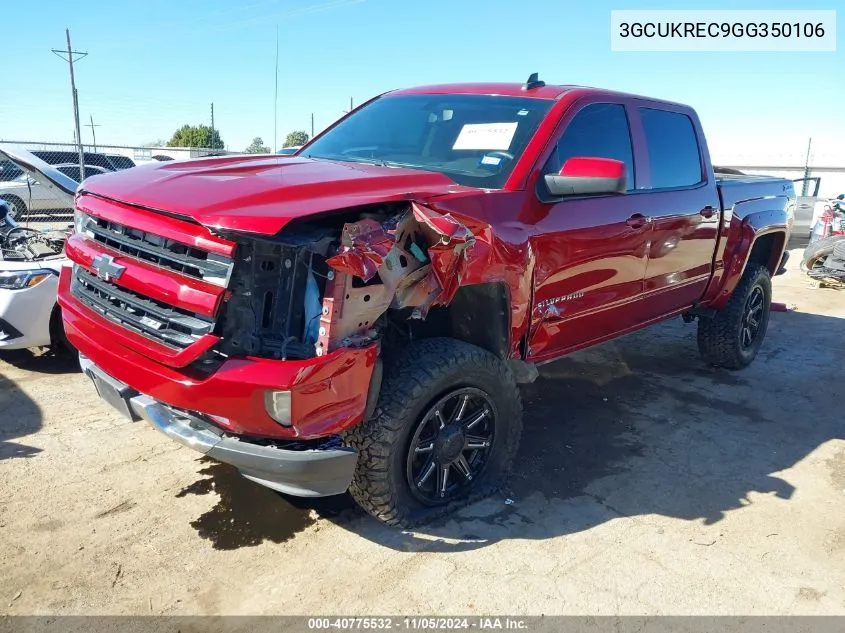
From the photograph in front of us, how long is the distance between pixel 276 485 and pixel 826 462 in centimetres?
340

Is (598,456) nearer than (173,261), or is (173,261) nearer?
(173,261)

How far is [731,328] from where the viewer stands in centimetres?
545

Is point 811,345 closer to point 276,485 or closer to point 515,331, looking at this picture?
point 515,331

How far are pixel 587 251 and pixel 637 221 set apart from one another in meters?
0.56

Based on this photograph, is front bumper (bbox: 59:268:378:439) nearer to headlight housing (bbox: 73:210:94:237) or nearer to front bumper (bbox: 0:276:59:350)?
headlight housing (bbox: 73:210:94:237)

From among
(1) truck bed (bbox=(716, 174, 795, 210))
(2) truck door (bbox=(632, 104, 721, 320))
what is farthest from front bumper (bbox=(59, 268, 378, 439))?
(1) truck bed (bbox=(716, 174, 795, 210))

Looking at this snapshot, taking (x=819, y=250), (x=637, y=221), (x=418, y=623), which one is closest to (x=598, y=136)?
(x=637, y=221)

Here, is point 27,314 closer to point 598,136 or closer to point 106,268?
point 106,268

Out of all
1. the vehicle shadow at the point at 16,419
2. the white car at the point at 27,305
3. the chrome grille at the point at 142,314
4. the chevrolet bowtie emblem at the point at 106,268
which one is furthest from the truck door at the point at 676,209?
the white car at the point at 27,305

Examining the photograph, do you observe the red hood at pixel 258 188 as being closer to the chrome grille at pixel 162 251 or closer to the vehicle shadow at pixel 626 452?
the chrome grille at pixel 162 251

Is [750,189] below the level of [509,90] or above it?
below

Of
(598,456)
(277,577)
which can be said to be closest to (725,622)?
(598,456)

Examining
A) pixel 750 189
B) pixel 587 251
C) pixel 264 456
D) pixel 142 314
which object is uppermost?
pixel 750 189

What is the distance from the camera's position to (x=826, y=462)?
3.99 m
